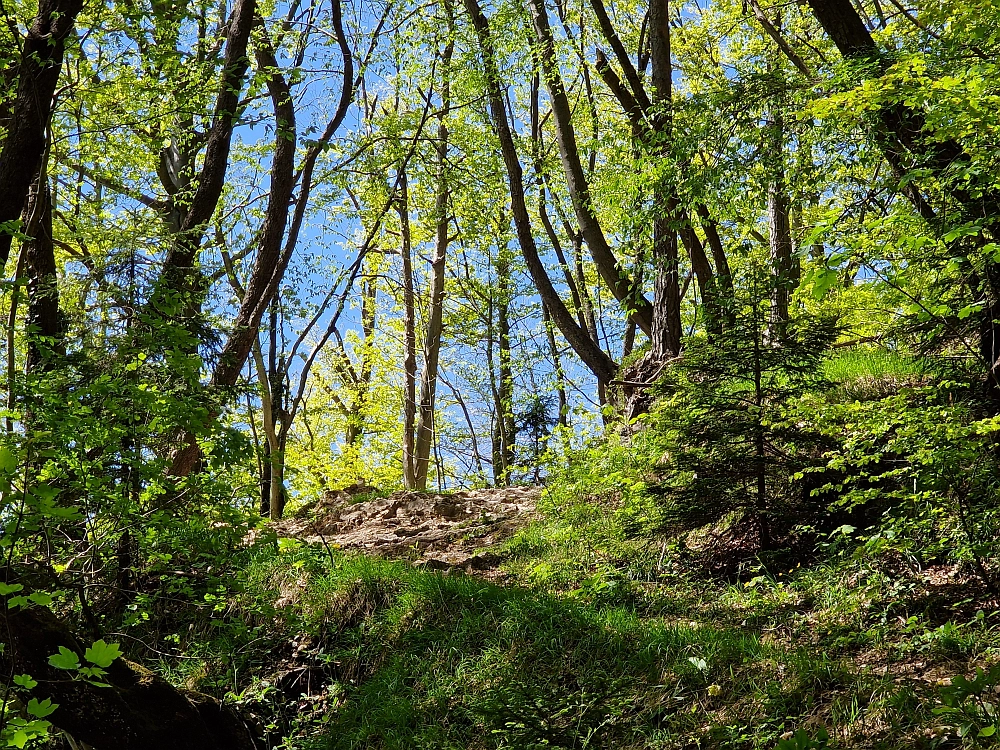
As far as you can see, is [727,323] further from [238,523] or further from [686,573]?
[238,523]

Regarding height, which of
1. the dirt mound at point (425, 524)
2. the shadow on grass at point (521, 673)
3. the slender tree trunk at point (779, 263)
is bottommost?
the shadow on grass at point (521, 673)

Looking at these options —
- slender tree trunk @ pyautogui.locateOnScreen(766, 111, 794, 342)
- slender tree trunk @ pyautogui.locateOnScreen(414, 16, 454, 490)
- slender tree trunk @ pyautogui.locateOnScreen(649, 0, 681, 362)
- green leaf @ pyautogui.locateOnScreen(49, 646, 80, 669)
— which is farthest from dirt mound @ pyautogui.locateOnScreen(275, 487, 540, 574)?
green leaf @ pyautogui.locateOnScreen(49, 646, 80, 669)

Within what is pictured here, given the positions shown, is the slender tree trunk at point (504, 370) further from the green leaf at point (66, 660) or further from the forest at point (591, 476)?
the green leaf at point (66, 660)

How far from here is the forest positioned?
13.5ft

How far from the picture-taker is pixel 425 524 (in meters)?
8.50

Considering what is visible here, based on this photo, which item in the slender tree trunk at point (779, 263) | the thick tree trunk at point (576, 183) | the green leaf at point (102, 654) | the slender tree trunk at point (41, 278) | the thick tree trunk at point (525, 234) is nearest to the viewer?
the green leaf at point (102, 654)

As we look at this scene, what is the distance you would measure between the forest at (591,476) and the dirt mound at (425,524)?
0.20 ft

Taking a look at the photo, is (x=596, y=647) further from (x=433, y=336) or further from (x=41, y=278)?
(x=433, y=336)

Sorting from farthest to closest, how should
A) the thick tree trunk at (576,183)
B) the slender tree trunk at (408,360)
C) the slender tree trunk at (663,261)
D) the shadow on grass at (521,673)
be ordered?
the slender tree trunk at (408,360)
the thick tree trunk at (576,183)
the slender tree trunk at (663,261)
the shadow on grass at (521,673)

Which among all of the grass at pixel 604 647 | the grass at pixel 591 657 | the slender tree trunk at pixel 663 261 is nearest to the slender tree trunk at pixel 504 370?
the slender tree trunk at pixel 663 261

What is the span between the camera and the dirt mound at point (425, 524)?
300 inches

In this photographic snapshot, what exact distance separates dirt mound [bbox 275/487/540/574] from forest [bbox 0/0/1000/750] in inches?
2.4

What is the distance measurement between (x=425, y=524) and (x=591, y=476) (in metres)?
2.47

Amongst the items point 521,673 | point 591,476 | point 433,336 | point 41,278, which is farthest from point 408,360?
point 521,673
